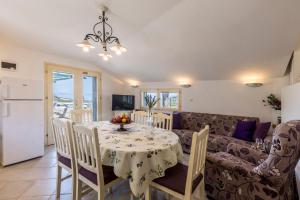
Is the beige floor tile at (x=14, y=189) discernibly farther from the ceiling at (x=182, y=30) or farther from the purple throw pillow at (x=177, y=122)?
the purple throw pillow at (x=177, y=122)

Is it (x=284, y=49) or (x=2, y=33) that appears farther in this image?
(x=2, y=33)

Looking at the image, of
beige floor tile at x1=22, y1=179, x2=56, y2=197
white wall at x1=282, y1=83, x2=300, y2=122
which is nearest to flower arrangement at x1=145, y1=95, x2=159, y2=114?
beige floor tile at x1=22, y1=179, x2=56, y2=197

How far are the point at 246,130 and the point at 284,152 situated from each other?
6.47 feet

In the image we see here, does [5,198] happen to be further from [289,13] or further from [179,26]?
[289,13]

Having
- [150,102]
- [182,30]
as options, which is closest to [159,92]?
[150,102]

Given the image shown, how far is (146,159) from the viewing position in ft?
5.03

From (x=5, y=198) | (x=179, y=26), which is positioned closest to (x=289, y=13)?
(x=179, y=26)

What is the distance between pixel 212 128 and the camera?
3889mm

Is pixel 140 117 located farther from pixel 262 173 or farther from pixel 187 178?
pixel 262 173

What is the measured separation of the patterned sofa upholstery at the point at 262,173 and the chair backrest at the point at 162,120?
2.86 ft

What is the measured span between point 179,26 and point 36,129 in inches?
125

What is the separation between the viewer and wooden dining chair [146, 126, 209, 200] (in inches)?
54.6

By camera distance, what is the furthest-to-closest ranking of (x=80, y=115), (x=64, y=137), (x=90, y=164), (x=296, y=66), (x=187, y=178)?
(x=80, y=115), (x=296, y=66), (x=64, y=137), (x=90, y=164), (x=187, y=178)

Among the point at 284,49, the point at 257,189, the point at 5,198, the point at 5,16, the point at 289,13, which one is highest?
the point at 5,16
